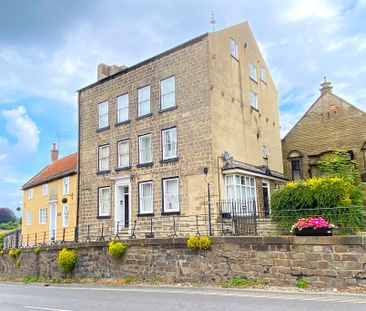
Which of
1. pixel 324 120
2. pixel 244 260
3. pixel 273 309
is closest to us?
pixel 273 309

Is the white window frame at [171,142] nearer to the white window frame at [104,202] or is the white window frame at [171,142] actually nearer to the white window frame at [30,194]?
the white window frame at [104,202]

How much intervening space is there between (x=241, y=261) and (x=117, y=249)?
611cm

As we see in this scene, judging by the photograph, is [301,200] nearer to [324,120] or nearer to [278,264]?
[278,264]

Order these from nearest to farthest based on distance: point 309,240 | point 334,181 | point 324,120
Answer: point 309,240, point 334,181, point 324,120

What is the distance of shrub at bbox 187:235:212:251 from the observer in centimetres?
1452

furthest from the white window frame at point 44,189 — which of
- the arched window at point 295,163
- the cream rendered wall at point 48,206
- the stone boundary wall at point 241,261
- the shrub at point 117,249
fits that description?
the arched window at point 295,163

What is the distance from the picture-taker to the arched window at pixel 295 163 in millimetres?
29000

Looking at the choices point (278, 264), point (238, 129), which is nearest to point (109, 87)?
point (238, 129)

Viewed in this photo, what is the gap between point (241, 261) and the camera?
45.1ft

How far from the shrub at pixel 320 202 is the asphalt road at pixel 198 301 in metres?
3.84

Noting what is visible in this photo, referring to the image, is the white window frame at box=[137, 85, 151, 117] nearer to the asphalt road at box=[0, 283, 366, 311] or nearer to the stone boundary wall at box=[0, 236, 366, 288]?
the stone boundary wall at box=[0, 236, 366, 288]

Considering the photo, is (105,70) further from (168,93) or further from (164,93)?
(168,93)

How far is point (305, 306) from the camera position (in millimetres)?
9352

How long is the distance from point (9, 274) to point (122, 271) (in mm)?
12677
